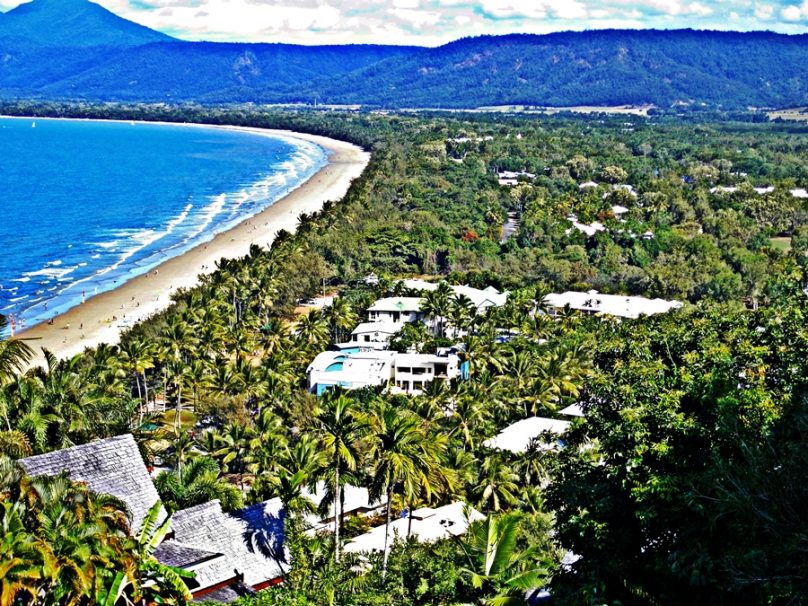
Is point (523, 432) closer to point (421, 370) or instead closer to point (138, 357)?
point (421, 370)

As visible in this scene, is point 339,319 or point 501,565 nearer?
point 501,565

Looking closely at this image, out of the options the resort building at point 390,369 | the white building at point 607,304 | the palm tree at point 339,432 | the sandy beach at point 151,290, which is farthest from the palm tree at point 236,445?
the white building at point 607,304

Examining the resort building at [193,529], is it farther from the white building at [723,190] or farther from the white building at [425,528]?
the white building at [723,190]

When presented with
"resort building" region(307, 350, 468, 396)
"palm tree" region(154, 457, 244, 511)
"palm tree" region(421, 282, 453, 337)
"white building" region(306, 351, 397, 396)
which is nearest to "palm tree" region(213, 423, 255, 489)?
"palm tree" region(154, 457, 244, 511)

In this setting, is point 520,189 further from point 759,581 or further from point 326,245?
point 759,581

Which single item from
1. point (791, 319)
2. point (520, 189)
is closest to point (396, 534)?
point (791, 319)

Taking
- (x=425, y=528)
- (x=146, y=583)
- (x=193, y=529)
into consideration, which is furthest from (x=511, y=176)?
(x=146, y=583)

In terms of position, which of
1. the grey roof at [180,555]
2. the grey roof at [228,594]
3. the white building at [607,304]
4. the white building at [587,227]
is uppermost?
the grey roof at [180,555]
